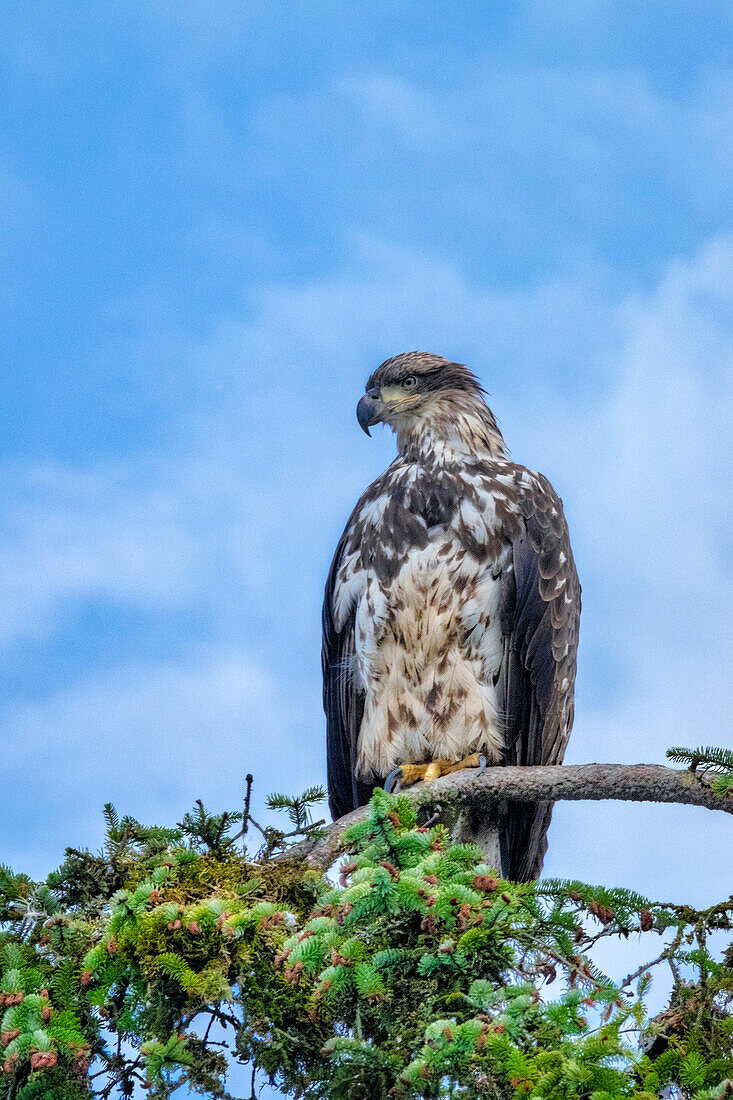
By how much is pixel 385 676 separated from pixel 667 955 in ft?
10.1

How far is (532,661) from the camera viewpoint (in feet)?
22.3

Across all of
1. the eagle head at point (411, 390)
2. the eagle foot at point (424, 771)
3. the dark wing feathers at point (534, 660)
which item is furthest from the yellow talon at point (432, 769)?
the eagle head at point (411, 390)

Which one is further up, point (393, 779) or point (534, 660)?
point (534, 660)

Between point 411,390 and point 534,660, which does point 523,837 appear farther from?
point 411,390

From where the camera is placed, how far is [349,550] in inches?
287

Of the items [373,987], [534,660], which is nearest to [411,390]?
[534,660]

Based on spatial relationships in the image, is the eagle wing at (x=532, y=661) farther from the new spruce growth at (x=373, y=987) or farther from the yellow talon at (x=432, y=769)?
the new spruce growth at (x=373, y=987)

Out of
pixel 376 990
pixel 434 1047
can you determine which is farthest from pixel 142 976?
pixel 434 1047

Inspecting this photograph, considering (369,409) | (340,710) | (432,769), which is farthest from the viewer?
(369,409)

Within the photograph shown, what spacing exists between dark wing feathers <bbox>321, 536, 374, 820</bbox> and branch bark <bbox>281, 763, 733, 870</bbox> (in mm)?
1084

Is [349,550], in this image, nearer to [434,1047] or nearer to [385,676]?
[385,676]

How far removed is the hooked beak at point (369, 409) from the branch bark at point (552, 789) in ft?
8.59

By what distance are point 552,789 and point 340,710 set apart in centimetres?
200

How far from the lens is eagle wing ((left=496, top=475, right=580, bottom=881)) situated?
6793 mm
